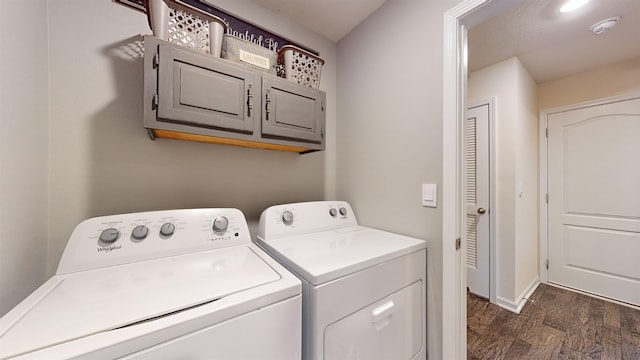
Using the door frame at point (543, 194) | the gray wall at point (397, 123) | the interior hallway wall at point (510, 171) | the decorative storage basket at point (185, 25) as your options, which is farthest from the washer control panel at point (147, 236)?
the door frame at point (543, 194)

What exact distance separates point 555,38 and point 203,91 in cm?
274

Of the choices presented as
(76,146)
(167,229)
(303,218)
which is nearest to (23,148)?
(76,146)

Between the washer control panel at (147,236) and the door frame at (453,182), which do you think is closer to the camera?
the washer control panel at (147,236)

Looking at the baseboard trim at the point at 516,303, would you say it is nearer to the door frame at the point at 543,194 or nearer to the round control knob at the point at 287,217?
the door frame at the point at 543,194

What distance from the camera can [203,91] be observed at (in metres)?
0.99

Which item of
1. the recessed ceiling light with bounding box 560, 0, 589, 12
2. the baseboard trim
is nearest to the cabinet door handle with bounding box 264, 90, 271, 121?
the recessed ceiling light with bounding box 560, 0, 589, 12

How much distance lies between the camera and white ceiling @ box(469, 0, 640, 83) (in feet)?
5.17

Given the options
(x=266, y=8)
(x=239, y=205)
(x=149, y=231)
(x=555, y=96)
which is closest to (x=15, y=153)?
(x=149, y=231)

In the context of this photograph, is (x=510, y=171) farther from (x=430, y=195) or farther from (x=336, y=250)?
(x=336, y=250)

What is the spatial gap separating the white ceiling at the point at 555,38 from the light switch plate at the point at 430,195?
4.73 ft

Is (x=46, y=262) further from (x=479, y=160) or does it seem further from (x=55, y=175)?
(x=479, y=160)

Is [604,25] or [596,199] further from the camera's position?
[596,199]

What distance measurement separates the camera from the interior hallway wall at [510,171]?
2.16m

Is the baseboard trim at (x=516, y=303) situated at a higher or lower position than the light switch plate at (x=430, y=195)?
lower
